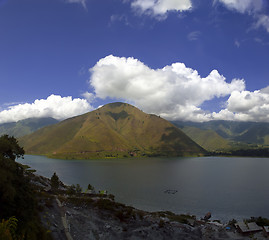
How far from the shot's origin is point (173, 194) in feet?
316

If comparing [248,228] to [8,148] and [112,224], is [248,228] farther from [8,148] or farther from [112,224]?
[8,148]

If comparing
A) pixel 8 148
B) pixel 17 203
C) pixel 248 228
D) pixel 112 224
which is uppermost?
pixel 8 148

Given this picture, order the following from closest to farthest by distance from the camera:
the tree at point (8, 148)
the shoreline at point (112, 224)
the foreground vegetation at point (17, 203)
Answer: the foreground vegetation at point (17, 203)
the tree at point (8, 148)
the shoreline at point (112, 224)

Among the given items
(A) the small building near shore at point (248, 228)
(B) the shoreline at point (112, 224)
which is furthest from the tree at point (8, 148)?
(A) the small building near shore at point (248, 228)

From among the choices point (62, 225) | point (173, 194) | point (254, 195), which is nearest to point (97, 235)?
point (62, 225)

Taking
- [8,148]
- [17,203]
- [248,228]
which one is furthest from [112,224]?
[248,228]

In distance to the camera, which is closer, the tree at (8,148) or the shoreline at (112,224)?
the tree at (8,148)

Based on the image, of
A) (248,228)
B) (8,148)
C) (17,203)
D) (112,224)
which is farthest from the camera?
(248,228)

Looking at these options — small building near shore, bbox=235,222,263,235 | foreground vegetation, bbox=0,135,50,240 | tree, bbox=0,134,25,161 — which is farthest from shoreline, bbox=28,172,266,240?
tree, bbox=0,134,25,161

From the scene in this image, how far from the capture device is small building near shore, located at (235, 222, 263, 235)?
1799 inches

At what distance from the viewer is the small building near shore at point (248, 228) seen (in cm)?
4569

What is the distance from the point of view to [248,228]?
152 ft

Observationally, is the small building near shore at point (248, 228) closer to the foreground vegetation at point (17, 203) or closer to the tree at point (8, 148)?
the foreground vegetation at point (17, 203)

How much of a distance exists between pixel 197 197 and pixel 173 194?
1143 cm
